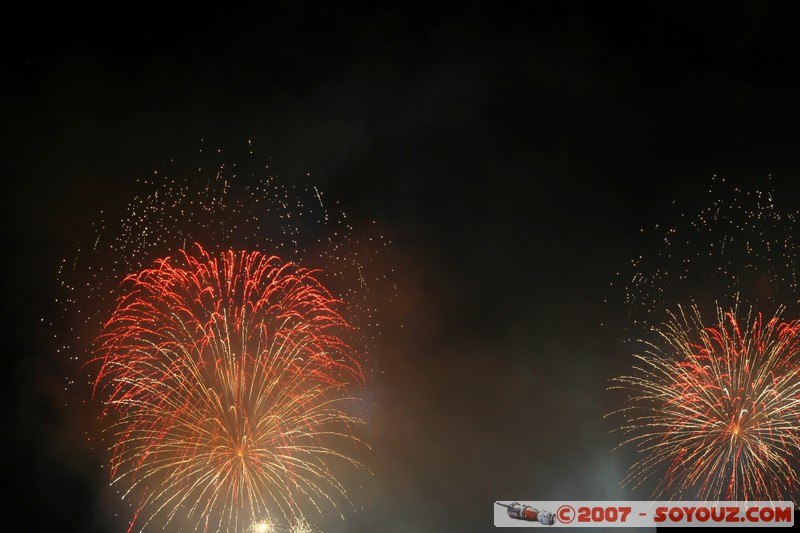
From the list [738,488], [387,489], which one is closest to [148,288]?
[387,489]

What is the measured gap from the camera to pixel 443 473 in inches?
1350

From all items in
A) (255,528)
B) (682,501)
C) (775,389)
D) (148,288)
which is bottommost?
(255,528)

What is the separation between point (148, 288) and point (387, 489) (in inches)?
575

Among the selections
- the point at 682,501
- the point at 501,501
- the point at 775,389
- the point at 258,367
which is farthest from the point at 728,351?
the point at 258,367

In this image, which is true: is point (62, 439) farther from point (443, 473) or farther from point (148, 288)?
point (443, 473)

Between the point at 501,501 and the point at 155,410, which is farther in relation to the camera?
the point at 501,501

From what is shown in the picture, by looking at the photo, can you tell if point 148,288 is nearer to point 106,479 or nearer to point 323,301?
point 323,301

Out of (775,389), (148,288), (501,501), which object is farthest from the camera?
(501,501)

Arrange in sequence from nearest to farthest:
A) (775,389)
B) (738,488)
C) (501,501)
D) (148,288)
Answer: (775,389)
(148,288)
(738,488)
(501,501)

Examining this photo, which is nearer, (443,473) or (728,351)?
(728,351)

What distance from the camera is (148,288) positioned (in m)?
28.4

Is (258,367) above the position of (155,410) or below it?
above

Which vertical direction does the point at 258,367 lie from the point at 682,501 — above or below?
above

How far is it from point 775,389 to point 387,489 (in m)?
17.5
